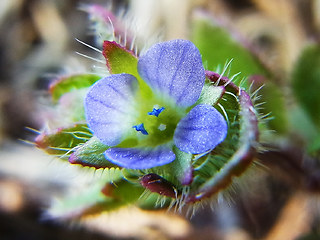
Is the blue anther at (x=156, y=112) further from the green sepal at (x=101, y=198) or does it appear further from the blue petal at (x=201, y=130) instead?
the green sepal at (x=101, y=198)

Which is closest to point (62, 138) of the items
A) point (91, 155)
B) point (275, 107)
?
point (91, 155)

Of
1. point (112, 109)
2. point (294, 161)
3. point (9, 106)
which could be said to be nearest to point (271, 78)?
point (294, 161)

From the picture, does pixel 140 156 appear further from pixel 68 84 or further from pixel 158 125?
pixel 68 84

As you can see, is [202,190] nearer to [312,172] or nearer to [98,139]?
[98,139]

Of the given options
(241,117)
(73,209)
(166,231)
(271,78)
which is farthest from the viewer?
(166,231)

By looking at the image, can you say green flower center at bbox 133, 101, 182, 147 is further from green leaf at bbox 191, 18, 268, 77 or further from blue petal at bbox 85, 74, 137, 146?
green leaf at bbox 191, 18, 268, 77

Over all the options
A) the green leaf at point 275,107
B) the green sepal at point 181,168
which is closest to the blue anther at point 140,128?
the green sepal at point 181,168
